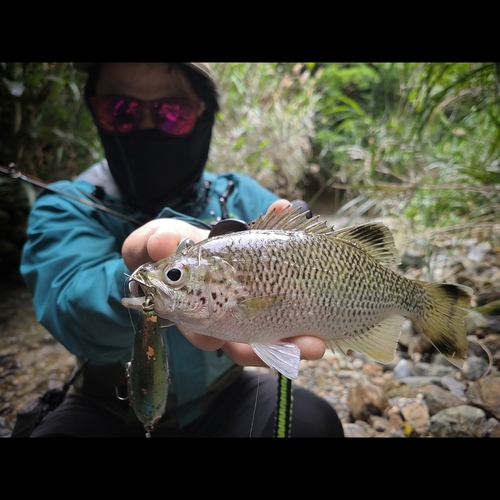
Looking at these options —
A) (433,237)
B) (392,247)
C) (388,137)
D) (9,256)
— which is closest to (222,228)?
(392,247)

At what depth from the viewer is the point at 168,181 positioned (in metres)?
1.47

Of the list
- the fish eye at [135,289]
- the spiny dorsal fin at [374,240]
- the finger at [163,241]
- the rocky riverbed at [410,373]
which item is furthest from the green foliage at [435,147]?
the fish eye at [135,289]

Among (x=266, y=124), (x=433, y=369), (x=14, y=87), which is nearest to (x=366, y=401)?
(x=433, y=369)

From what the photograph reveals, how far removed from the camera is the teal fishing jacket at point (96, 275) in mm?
963

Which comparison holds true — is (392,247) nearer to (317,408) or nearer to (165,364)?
(165,364)

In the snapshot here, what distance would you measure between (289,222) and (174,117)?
82cm

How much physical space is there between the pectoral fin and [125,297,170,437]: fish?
22 centimetres

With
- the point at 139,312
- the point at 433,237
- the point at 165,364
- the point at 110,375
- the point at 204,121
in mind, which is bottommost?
the point at 110,375

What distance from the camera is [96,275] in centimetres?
101

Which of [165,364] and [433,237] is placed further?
[433,237]

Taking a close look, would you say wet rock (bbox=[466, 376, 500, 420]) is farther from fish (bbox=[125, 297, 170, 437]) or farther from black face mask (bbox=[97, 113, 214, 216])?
black face mask (bbox=[97, 113, 214, 216])

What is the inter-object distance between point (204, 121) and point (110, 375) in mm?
1142

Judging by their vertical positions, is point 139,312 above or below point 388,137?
below

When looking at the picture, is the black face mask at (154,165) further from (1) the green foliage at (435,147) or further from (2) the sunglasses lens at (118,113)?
(1) the green foliage at (435,147)
